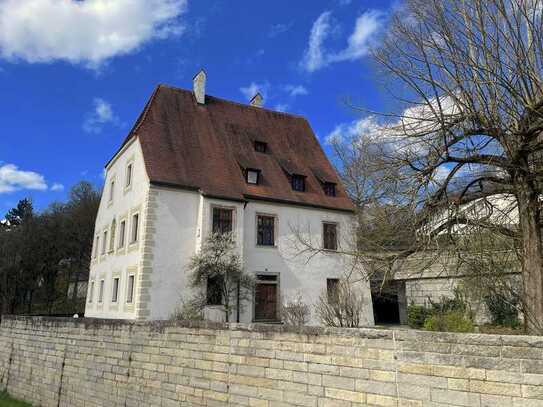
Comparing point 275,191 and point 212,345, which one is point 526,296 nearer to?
point 212,345

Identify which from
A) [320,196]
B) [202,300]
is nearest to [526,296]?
[202,300]

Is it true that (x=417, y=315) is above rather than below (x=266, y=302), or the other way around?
below

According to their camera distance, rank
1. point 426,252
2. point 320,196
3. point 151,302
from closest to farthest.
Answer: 1. point 426,252
2. point 151,302
3. point 320,196

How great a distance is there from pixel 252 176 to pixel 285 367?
51.6 feet

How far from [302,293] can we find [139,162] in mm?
9707

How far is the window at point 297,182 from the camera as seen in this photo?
23227 mm

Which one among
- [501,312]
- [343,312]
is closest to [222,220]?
[343,312]

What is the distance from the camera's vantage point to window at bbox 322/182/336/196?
24141 mm

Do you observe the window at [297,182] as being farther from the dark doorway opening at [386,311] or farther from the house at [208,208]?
the dark doorway opening at [386,311]

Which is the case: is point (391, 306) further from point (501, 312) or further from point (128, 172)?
point (128, 172)

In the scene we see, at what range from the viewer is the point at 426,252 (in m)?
9.56

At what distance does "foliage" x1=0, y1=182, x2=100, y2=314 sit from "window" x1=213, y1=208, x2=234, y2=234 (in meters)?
23.9

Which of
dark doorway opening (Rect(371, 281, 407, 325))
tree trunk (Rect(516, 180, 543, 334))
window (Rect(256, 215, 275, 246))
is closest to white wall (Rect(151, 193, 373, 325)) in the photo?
window (Rect(256, 215, 275, 246))

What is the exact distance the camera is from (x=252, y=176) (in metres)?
22.0
